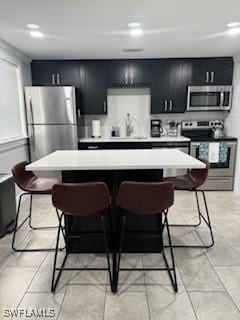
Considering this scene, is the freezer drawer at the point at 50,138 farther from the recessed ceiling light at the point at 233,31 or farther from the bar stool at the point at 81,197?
the recessed ceiling light at the point at 233,31

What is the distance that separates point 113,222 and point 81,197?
66cm

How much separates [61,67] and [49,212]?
252 cm

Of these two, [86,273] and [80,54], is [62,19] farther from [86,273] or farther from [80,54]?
[86,273]

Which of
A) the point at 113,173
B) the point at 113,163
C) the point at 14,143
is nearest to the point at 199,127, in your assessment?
the point at 113,173

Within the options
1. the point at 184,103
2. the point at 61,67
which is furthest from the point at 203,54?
the point at 61,67

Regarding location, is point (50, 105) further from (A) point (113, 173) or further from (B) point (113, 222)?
(B) point (113, 222)

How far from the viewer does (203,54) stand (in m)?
4.03

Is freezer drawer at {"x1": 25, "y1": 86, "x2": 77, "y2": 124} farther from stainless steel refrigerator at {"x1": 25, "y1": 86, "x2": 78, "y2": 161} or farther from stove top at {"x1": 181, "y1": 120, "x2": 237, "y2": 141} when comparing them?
stove top at {"x1": 181, "y1": 120, "x2": 237, "y2": 141}

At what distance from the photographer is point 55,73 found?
169 inches

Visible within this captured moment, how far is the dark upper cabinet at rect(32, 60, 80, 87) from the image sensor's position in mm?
4270

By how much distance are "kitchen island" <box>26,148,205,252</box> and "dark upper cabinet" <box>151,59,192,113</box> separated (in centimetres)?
231

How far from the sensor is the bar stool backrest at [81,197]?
1746mm

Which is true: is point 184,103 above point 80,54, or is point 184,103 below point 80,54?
below

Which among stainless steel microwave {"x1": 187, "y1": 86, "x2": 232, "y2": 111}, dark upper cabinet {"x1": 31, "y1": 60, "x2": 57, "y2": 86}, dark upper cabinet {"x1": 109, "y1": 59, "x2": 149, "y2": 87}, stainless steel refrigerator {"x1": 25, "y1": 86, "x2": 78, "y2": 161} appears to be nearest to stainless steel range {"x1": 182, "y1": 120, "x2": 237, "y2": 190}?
stainless steel microwave {"x1": 187, "y1": 86, "x2": 232, "y2": 111}
